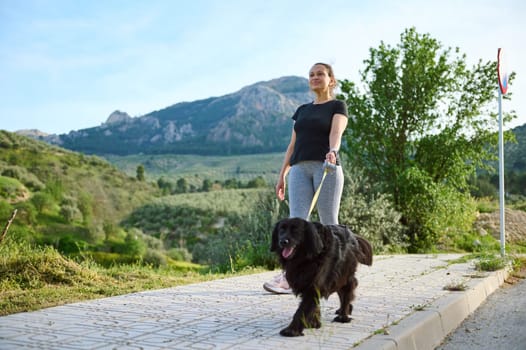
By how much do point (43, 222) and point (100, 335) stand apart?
113ft

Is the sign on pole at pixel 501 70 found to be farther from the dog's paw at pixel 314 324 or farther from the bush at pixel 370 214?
the dog's paw at pixel 314 324

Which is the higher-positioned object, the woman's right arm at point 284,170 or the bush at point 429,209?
the woman's right arm at point 284,170

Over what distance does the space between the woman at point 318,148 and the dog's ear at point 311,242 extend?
4.99 ft

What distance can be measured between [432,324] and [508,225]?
567 inches

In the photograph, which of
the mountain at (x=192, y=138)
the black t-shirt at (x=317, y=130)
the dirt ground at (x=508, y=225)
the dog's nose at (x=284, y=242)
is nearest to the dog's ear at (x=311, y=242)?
the dog's nose at (x=284, y=242)

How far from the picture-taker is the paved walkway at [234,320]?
385cm

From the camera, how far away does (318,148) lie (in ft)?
19.1

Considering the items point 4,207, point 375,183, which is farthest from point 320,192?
point 4,207

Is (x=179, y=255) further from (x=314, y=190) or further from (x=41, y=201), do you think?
(x=314, y=190)

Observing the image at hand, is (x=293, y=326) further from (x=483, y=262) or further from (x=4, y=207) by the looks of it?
(x=4, y=207)

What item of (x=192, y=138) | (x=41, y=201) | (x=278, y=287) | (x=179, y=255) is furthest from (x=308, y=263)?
(x=192, y=138)

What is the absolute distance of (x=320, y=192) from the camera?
5.79 meters

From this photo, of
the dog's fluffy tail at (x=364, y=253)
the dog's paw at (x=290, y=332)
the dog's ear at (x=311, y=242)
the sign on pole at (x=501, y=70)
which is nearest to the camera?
the dog's paw at (x=290, y=332)

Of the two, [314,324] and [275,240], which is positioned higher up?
[275,240]
